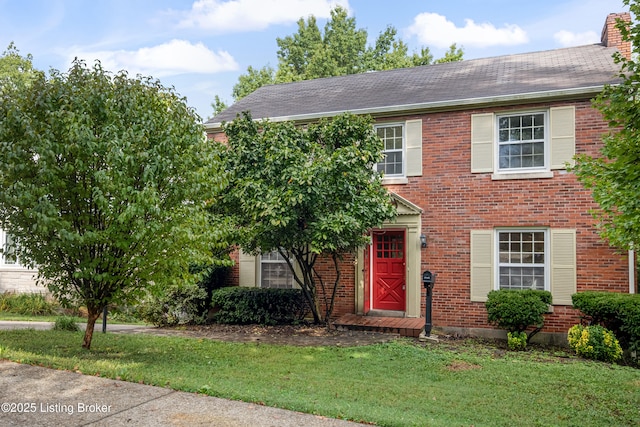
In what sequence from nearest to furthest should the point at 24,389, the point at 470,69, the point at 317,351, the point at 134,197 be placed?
the point at 24,389
the point at 134,197
the point at 317,351
the point at 470,69

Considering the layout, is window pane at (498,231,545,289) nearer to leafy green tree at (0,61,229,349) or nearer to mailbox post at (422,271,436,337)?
mailbox post at (422,271,436,337)

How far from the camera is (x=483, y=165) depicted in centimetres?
1121

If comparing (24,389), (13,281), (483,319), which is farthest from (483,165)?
(13,281)

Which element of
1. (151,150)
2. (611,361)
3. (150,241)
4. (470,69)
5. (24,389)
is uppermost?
(470,69)

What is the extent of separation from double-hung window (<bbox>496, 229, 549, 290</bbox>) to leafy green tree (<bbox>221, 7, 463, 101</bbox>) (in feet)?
74.0

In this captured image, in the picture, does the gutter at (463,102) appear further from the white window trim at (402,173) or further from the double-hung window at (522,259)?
the double-hung window at (522,259)

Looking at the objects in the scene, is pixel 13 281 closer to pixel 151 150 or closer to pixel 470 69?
pixel 151 150

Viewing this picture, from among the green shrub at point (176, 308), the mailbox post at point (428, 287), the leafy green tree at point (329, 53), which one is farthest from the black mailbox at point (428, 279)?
the leafy green tree at point (329, 53)

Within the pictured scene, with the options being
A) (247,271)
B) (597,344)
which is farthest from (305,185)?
(597,344)

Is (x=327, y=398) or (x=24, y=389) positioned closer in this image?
(x=24, y=389)

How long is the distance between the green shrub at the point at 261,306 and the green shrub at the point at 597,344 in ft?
19.6

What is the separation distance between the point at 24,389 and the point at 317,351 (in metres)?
4.96

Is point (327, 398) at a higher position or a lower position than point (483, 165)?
lower

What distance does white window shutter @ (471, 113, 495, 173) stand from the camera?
11180mm
